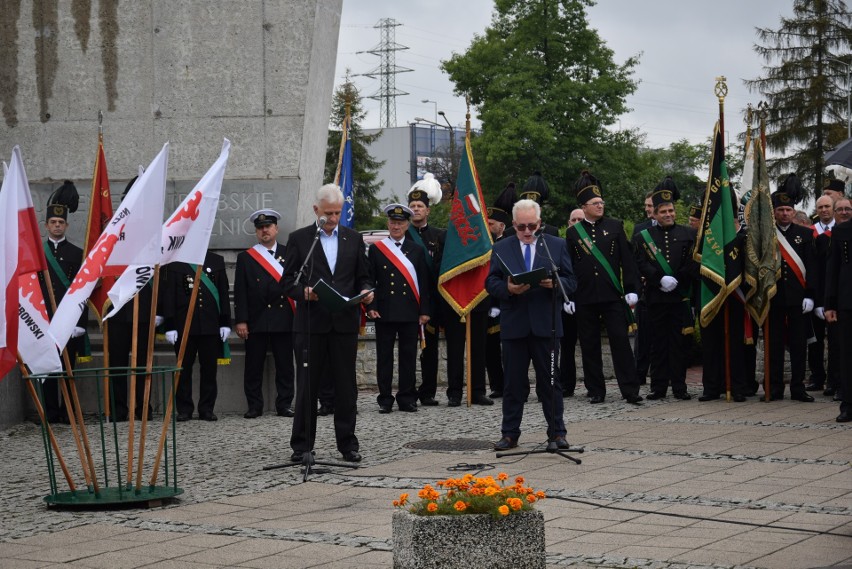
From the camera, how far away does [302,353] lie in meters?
10.1

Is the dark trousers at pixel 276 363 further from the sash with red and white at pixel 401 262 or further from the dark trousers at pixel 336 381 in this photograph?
the dark trousers at pixel 336 381

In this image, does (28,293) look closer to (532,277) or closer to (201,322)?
(532,277)

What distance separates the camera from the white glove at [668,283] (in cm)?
1449

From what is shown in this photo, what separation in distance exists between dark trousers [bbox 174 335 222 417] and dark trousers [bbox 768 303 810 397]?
6002 millimetres

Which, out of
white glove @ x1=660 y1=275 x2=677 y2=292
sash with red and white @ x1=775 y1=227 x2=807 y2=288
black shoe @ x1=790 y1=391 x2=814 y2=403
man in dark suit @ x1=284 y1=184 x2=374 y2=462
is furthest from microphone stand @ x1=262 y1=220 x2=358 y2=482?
sash with red and white @ x1=775 y1=227 x2=807 y2=288

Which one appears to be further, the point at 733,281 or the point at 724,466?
the point at 733,281

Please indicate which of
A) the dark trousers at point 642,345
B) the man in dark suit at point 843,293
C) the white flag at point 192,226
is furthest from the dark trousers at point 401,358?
the white flag at point 192,226

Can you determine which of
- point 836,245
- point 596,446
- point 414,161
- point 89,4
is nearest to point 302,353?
point 596,446

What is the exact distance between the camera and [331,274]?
10.3 meters

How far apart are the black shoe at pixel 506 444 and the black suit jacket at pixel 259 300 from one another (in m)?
3.77

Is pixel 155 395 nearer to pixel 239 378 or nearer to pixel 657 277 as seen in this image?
pixel 239 378

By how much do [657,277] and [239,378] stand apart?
15.5 feet

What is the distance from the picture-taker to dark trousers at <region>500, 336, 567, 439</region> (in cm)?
1055

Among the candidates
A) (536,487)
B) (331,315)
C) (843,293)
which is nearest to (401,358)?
(331,315)
